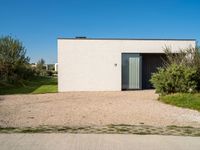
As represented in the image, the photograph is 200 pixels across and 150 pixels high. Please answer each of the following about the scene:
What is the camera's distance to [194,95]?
14.1 metres

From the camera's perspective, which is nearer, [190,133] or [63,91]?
[190,133]

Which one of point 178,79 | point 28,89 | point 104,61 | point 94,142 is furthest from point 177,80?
point 28,89

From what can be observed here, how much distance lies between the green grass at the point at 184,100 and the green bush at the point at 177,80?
0.65 metres

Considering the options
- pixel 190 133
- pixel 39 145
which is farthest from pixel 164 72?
pixel 39 145

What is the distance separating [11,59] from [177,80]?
20.7 m

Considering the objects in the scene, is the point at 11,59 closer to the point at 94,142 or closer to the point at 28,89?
the point at 28,89

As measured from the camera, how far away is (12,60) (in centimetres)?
2969

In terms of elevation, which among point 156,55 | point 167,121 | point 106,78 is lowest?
point 167,121

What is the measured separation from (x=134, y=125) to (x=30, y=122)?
337 cm

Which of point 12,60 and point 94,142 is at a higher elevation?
point 12,60

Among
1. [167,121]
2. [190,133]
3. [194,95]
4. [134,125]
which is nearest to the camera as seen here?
[190,133]

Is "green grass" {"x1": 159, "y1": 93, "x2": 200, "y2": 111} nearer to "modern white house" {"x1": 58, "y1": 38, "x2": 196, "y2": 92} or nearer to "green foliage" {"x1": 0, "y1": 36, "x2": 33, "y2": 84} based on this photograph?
"modern white house" {"x1": 58, "y1": 38, "x2": 196, "y2": 92}

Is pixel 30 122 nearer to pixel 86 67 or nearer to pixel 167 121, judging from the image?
pixel 167 121

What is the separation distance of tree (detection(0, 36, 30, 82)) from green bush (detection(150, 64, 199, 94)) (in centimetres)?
1762
